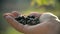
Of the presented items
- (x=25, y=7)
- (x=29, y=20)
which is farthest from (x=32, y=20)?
(x=25, y=7)

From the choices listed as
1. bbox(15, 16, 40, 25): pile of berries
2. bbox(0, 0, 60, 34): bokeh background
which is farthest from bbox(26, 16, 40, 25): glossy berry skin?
bbox(0, 0, 60, 34): bokeh background

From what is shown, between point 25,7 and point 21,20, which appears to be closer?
point 21,20

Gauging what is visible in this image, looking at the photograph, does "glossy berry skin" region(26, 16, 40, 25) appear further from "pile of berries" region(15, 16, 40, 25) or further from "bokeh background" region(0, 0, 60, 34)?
"bokeh background" region(0, 0, 60, 34)

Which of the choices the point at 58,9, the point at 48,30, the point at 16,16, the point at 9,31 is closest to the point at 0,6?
the point at 9,31

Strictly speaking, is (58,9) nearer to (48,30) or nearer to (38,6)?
(38,6)

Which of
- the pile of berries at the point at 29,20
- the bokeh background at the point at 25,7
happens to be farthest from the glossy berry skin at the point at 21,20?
the bokeh background at the point at 25,7

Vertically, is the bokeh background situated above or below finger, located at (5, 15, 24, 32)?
above

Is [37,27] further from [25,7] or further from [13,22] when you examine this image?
[25,7]

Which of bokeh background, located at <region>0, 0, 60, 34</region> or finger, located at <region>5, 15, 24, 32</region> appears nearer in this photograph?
finger, located at <region>5, 15, 24, 32</region>
